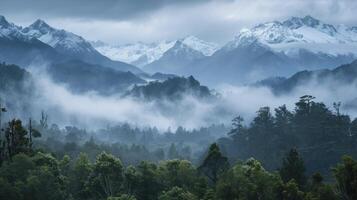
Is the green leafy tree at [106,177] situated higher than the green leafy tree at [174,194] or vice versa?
the green leafy tree at [106,177]

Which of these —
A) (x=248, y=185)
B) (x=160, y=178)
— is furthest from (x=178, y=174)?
(x=248, y=185)

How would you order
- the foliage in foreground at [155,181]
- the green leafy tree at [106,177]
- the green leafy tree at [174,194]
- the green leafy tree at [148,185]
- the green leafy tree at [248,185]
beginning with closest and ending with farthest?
1. the green leafy tree at [248,185]
2. the foliage in foreground at [155,181]
3. the green leafy tree at [174,194]
4. the green leafy tree at [106,177]
5. the green leafy tree at [148,185]

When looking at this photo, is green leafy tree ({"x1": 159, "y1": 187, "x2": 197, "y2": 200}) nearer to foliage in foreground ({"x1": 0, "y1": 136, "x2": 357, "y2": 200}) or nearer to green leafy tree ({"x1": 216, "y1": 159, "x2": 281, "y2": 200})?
foliage in foreground ({"x1": 0, "y1": 136, "x2": 357, "y2": 200})

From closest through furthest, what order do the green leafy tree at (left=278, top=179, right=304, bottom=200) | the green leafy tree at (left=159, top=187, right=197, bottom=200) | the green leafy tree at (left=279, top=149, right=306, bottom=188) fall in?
1. the green leafy tree at (left=278, top=179, right=304, bottom=200)
2. the green leafy tree at (left=159, top=187, right=197, bottom=200)
3. the green leafy tree at (left=279, top=149, right=306, bottom=188)

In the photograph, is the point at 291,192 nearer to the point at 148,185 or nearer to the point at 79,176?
the point at 148,185

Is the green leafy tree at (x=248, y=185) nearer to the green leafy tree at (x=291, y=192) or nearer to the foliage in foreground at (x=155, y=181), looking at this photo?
the foliage in foreground at (x=155, y=181)

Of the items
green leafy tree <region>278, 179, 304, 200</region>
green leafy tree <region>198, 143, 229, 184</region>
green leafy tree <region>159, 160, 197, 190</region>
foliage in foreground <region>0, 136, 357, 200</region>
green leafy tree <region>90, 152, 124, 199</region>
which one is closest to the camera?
green leafy tree <region>278, 179, 304, 200</region>

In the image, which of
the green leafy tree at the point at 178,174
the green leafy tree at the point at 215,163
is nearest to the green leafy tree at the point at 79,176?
the green leafy tree at the point at 178,174

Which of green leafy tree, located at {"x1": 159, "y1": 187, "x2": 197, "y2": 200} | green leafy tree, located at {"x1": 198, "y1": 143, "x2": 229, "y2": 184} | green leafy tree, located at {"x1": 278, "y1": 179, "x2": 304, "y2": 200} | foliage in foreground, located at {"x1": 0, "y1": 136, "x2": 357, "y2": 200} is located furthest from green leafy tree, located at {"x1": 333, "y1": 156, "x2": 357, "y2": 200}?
green leafy tree, located at {"x1": 198, "y1": 143, "x2": 229, "y2": 184}

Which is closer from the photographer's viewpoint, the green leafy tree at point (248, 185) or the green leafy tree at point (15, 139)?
the green leafy tree at point (248, 185)

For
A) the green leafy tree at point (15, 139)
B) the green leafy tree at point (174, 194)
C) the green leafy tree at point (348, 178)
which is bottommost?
the green leafy tree at point (174, 194)

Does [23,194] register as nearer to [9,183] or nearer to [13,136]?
[9,183]

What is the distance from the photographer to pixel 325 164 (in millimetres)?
173625

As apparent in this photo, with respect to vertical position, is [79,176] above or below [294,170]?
above
